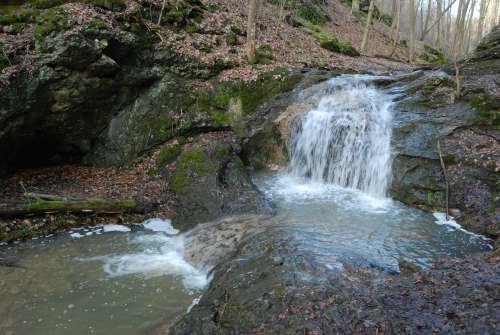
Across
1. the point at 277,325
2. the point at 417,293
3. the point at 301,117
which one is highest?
the point at 301,117

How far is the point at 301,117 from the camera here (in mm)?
11766

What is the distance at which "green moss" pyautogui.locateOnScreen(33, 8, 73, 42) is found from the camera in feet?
31.4

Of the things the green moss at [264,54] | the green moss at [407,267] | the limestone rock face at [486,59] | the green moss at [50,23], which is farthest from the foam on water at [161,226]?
the limestone rock face at [486,59]

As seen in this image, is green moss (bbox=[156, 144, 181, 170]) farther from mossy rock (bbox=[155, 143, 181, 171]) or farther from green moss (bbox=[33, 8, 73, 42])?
green moss (bbox=[33, 8, 73, 42])

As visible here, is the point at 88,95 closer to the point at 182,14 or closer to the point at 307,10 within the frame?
the point at 182,14

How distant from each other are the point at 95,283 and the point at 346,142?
301 inches

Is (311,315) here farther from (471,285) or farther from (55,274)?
(55,274)

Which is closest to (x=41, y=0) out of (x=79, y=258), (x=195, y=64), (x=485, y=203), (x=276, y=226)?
(x=195, y=64)

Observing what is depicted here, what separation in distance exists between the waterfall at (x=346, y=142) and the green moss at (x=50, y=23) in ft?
23.2

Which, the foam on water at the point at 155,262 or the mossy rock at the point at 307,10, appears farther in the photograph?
the mossy rock at the point at 307,10

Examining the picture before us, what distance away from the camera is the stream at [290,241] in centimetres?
566

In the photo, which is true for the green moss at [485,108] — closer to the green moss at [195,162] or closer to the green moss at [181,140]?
the green moss at [195,162]

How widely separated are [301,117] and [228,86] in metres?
2.60

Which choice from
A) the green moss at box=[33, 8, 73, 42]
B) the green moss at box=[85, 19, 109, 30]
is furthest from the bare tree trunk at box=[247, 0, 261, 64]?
the green moss at box=[33, 8, 73, 42]
